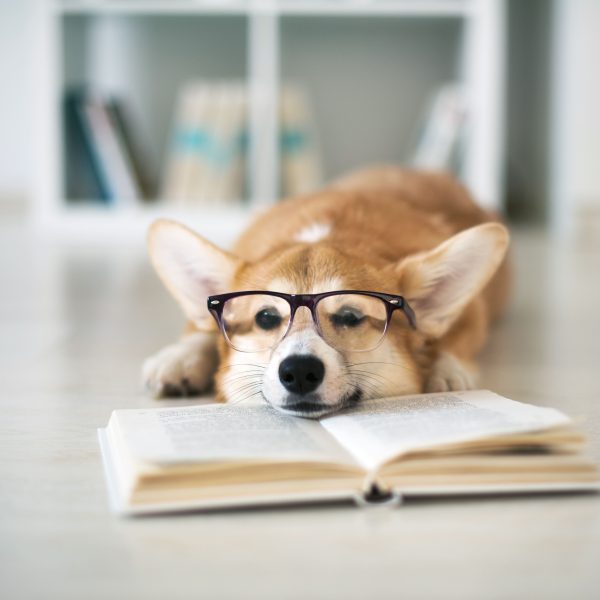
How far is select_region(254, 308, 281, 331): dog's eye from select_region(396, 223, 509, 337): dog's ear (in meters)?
0.22

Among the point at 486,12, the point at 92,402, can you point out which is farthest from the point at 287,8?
the point at 92,402

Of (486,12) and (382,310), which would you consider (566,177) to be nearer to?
(486,12)

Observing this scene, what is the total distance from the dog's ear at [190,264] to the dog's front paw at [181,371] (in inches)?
2.0

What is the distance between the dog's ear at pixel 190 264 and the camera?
1.46 metres

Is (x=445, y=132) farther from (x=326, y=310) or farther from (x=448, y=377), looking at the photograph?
(x=326, y=310)

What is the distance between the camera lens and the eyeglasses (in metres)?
1.26

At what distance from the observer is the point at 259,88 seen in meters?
4.45

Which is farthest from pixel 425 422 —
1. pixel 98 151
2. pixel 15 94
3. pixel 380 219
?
pixel 15 94

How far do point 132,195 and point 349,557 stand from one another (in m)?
3.90

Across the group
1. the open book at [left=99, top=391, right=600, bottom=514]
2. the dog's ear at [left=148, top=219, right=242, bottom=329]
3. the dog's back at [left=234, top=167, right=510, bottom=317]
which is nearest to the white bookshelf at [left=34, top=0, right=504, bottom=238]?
the dog's back at [left=234, top=167, right=510, bottom=317]

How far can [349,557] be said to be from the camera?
84 centimetres

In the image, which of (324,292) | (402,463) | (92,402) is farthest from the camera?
(92,402)

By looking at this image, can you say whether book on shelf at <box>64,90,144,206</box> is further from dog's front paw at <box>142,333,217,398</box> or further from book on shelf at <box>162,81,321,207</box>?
dog's front paw at <box>142,333,217,398</box>

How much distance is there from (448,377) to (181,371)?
44 cm
